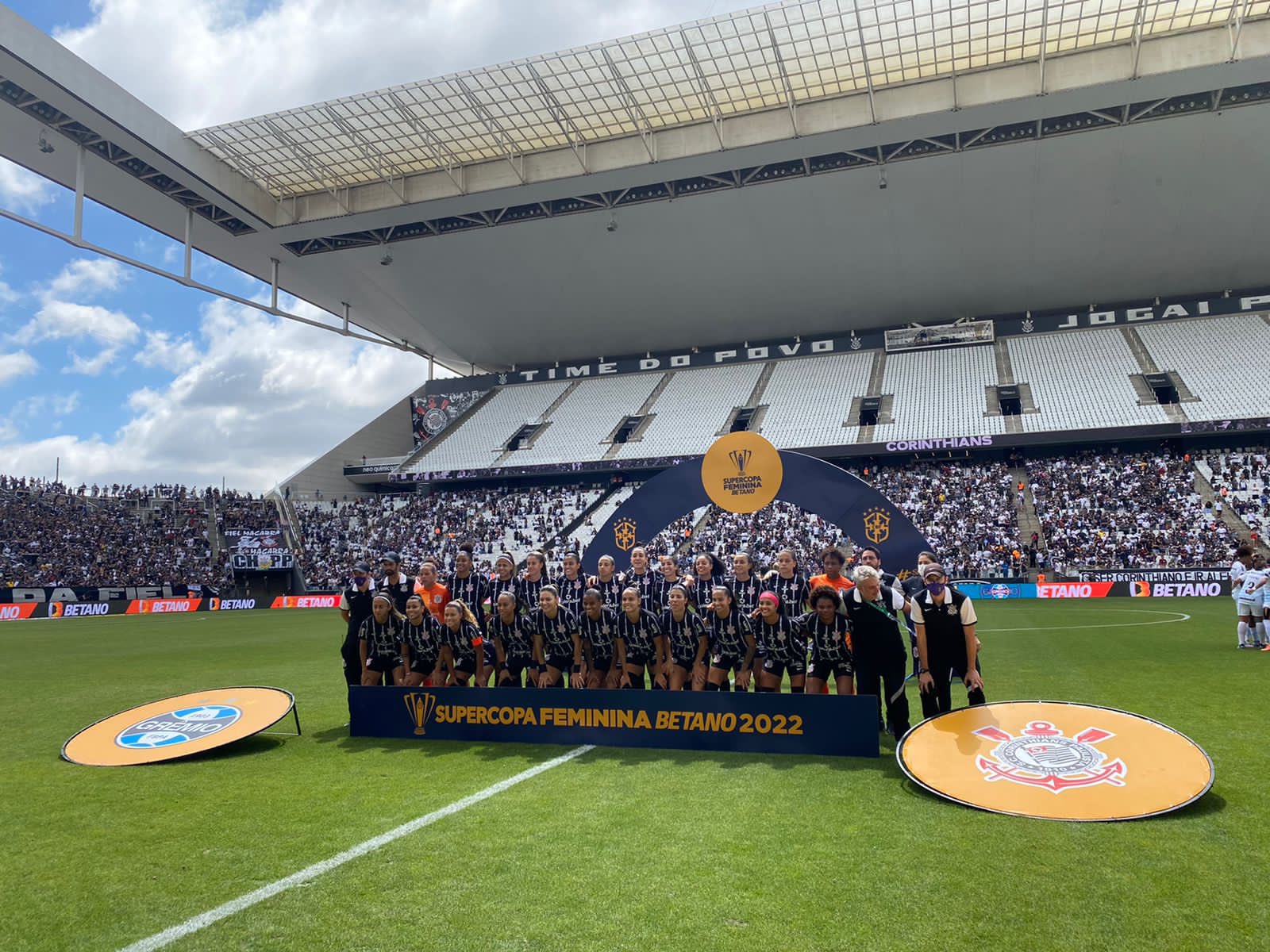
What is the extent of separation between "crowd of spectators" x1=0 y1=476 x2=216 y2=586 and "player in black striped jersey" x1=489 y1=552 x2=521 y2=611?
32573mm

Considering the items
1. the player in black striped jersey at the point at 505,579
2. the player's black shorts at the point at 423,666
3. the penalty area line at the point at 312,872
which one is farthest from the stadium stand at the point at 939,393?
the penalty area line at the point at 312,872

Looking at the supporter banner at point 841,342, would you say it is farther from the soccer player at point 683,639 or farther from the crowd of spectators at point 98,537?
the soccer player at point 683,639

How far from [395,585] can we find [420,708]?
6.34 ft

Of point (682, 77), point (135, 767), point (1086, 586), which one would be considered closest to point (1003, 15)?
point (682, 77)

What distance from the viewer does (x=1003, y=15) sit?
24609mm

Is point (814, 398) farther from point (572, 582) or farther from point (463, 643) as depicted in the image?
point (463, 643)

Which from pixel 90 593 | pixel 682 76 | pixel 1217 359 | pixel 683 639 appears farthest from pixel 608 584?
pixel 1217 359

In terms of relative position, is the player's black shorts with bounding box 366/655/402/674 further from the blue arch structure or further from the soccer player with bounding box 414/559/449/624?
the blue arch structure

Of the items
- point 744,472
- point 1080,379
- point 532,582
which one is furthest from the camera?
point 1080,379

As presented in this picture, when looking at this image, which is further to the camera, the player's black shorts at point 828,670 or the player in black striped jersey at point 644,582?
the player in black striped jersey at point 644,582


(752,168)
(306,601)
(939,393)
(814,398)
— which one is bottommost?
(306,601)

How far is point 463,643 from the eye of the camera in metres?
8.45

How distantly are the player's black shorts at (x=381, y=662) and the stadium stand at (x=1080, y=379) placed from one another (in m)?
32.1

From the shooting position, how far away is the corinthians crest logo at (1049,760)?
17.6 feet
